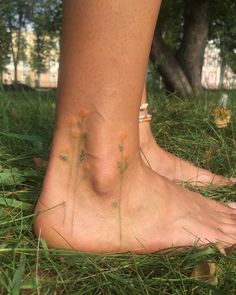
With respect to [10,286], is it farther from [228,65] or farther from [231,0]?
[231,0]

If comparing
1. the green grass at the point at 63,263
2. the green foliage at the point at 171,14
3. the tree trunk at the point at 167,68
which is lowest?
the green grass at the point at 63,263

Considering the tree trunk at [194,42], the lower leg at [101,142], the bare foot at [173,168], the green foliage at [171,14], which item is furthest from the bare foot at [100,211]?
the green foliage at [171,14]

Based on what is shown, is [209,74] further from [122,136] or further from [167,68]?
[122,136]

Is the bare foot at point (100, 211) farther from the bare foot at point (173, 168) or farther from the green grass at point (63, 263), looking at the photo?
the bare foot at point (173, 168)

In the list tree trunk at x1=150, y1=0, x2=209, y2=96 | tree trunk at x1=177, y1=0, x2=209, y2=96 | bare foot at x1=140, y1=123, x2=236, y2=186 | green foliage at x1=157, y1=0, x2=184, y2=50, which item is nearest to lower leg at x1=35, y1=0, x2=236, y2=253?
bare foot at x1=140, y1=123, x2=236, y2=186

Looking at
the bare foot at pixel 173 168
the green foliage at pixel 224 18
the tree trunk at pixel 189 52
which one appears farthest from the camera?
the green foliage at pixel 224 18

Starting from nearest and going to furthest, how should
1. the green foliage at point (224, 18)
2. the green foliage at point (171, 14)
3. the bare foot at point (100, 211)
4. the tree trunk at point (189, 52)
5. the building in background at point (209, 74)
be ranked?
the bare foot at point (100, 211), the building in background at point (209, 74), the tree trunk at point (189, 52), the green foliage at point (171, 14), the green foliage at point (224, 18)

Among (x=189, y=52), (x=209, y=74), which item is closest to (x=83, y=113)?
(x=209, y=74)

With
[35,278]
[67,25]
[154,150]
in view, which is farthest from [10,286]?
[154,150]
